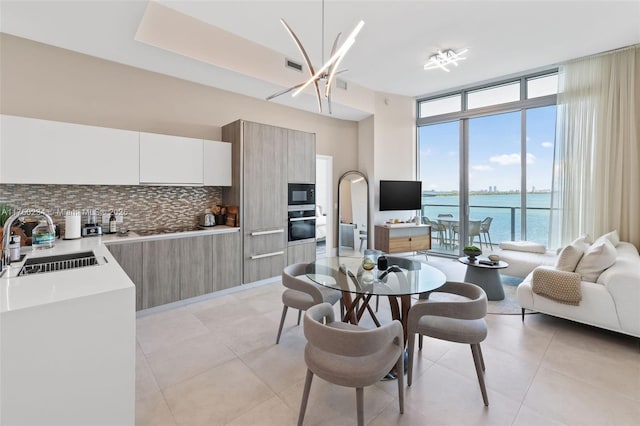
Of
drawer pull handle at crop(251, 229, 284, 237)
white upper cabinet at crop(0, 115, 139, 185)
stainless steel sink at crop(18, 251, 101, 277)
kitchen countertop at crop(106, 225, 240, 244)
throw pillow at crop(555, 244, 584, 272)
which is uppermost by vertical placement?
white upper cabinet at crop(0, 115, 139, 185)

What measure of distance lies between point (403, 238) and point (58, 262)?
16.9 ft

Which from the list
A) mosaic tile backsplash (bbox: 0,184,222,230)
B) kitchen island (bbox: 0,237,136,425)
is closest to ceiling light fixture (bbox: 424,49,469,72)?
mosaic tile backsplash (bbox: 0,184,222,230)

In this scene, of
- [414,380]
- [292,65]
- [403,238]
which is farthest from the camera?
[403,238]

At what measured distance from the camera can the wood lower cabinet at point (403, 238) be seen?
18.6 ft

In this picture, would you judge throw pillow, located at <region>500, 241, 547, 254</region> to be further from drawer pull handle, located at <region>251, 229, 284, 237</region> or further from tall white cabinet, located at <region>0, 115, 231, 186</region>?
tall white cabinet, located at <region>0, 115, 231, 186</region>

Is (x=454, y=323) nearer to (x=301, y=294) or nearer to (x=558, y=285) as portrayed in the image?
(x=301, y=294)

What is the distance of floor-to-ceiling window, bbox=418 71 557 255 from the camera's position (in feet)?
16.6

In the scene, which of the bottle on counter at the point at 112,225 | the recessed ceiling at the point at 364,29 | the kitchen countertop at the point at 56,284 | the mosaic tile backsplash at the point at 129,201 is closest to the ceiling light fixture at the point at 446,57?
the recessed ceiling at the point at 364,29

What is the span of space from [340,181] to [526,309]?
3.86 metres

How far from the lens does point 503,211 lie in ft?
18.1

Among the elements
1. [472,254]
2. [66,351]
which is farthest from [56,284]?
[472,254]

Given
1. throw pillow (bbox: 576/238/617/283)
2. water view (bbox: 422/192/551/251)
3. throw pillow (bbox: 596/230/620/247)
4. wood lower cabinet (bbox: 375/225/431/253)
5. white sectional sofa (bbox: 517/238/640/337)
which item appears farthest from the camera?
wood lower cabinet (bbox: 375/225/431/253)

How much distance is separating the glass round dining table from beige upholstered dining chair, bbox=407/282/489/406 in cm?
14

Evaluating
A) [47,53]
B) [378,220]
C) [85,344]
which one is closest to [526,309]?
[378,220]
